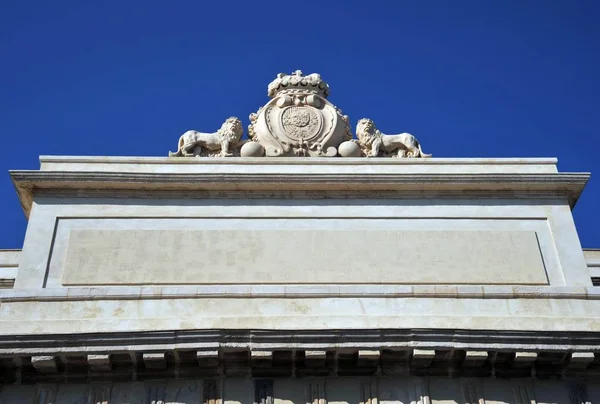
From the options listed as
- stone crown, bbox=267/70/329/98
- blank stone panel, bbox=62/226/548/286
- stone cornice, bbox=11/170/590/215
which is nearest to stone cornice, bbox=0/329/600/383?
blank stone panel, bbox=62/226/548/286

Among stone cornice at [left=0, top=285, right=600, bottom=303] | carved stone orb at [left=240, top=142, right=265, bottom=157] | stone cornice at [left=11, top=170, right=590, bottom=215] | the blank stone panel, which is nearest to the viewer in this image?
stone cornice at [left=0, top=285, right=600, bottom=303]

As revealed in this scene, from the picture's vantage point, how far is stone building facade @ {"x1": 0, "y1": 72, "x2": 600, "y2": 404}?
17141 mm

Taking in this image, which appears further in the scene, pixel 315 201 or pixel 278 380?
pixel 315 201

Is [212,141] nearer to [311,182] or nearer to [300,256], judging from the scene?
[311,182]

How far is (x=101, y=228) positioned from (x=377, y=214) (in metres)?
5.09

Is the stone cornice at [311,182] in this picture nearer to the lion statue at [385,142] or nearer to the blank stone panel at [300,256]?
the blank stone panel at [300,256]

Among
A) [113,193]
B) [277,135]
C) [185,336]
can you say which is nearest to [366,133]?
[277,135]

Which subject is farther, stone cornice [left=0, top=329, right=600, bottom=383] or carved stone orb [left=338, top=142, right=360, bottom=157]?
carved stone orb [left=338, top=142, right=360, bottom=157]

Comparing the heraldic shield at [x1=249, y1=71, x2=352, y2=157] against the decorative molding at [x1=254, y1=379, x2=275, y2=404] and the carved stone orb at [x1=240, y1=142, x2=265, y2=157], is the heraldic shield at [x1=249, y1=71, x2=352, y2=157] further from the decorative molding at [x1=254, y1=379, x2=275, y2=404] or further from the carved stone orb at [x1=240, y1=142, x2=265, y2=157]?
the decorative molding at [x1=254, y1=379, x2=275, y2=404]

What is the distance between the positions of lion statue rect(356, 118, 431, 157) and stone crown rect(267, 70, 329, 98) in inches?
53.6

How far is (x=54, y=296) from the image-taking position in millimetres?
18250

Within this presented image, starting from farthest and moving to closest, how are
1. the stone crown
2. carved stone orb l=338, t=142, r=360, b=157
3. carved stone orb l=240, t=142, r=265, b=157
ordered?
the stone crown
carved stone orb l=338, t=142, r=360, b=157
carved stone orb l=240, t=142, r=265, b=157

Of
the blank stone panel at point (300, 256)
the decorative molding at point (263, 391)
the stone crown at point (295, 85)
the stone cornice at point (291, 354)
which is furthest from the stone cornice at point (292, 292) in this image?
the stone crown at point (295, 85)

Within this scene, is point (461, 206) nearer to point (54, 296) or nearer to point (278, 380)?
point (278, 380)
